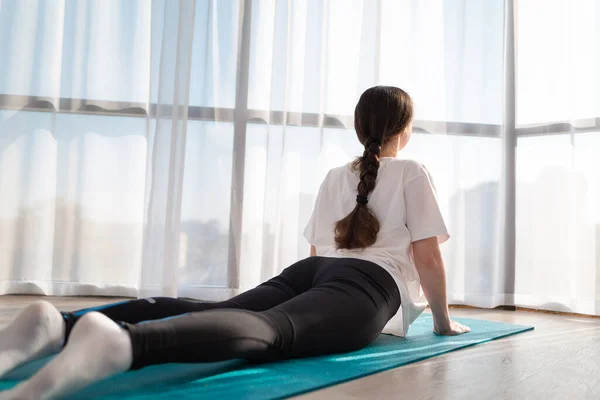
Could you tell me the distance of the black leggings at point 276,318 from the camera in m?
1.00

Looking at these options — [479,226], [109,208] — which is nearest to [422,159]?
[479,226]

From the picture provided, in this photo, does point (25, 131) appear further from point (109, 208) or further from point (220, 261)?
point (220, 261)

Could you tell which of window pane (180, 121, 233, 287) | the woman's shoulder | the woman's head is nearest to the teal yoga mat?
the woman's head

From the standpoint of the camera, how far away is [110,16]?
9.29 feet

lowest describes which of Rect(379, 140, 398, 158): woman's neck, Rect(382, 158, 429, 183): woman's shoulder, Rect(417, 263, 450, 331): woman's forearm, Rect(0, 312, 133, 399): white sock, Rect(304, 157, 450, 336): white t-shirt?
Rect(0, 312, 133, 399): white sock

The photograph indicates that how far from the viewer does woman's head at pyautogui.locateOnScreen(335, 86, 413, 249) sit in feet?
5.27

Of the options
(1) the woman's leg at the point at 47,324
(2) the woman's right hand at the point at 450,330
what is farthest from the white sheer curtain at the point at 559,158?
(1) the woman's leg at the point at 47,324

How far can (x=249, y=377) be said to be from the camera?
1.19 meters

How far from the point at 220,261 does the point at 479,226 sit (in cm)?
131

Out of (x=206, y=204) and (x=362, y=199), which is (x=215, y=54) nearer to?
(x=206, y=204)

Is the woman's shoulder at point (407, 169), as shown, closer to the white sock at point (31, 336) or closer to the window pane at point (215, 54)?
the white sock at point (31, 336)

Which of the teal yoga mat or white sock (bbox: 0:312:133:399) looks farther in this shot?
the teal yoga mat

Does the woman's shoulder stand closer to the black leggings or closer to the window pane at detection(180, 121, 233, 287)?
the black leggings

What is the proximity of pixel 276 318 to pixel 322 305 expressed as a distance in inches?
5.5
